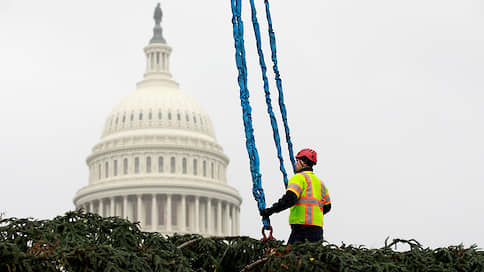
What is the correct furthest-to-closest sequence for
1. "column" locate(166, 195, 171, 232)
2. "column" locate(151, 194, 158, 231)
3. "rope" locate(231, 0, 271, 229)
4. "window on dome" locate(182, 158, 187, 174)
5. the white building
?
"window on dome" locate(182, 158, 187, 174), the white building, "column" locate(166, 195, 171, 232), "column" locate(151, 194, 158, 231), "rope" locate(231, 0, 271, 229)

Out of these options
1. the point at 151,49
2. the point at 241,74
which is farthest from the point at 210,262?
the point at 151,49

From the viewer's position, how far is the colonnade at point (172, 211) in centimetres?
Answer: 14475

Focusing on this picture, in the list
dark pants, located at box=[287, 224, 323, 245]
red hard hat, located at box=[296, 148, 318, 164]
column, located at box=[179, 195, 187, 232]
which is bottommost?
dark pants, located at box=[287, 224, 323, 245]

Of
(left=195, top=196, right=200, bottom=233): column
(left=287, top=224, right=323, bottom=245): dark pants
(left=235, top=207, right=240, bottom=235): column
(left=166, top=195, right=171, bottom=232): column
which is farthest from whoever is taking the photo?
(left=235, top=207, right=240, bottom=235): column

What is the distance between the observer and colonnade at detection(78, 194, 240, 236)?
144750 mm

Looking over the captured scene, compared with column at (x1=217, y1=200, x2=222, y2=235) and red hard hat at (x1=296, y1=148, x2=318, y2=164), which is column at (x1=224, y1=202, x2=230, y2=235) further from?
red hard hat at (x1=296, y1=148, x2=318, y2=164)

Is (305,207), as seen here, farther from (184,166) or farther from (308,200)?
(184,166)

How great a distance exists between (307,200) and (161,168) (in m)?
140

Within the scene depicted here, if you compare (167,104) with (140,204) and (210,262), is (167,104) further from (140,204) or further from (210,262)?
(210,262)

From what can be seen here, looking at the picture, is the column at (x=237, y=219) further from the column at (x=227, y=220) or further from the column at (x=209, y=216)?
the column at (x=209, y=216)

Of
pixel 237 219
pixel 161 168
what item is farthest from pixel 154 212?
pixel 237 219

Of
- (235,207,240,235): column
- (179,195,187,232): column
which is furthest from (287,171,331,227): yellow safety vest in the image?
(235,207,240,235): column

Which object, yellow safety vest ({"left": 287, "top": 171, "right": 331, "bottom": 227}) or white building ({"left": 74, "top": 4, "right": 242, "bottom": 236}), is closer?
yellow safety vest ({"left": 287, "top": 171, "right": 331, "bottom": 227})

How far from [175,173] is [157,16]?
104 feet
